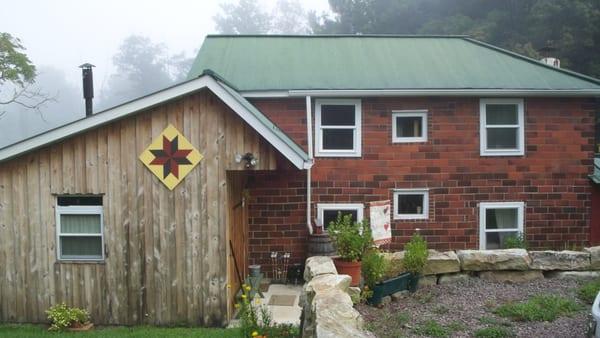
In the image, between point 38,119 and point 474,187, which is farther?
point 38,119

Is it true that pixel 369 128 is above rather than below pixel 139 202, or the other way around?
above

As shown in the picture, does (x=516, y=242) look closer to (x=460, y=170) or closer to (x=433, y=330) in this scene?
(x=460, y=170)

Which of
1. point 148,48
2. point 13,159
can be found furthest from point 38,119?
point 13,159

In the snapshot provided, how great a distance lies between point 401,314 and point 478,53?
927 cm

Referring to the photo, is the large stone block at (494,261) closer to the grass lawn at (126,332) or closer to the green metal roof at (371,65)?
the grass lawn at (126,332)

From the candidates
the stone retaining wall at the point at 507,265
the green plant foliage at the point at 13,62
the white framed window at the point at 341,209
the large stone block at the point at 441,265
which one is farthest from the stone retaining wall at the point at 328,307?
the green plant foliage at the point at 13,62

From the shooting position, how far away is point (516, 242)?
36.4ft

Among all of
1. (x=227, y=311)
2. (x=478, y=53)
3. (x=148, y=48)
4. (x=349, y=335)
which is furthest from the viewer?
(x=148, y=48)

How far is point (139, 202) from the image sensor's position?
27.7 ft

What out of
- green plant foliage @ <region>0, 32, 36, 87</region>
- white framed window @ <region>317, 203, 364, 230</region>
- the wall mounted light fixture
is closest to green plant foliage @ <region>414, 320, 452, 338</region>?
the wall mounted light fixture

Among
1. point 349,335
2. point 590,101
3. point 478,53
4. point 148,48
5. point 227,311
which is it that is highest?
point 148,48

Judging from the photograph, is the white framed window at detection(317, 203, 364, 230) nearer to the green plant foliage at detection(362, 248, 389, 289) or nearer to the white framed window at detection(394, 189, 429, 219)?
the white framed window at detection(394, 189, 429, 219)

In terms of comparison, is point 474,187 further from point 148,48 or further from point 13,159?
point 148,48

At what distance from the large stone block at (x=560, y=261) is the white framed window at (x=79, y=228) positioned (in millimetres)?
7540
